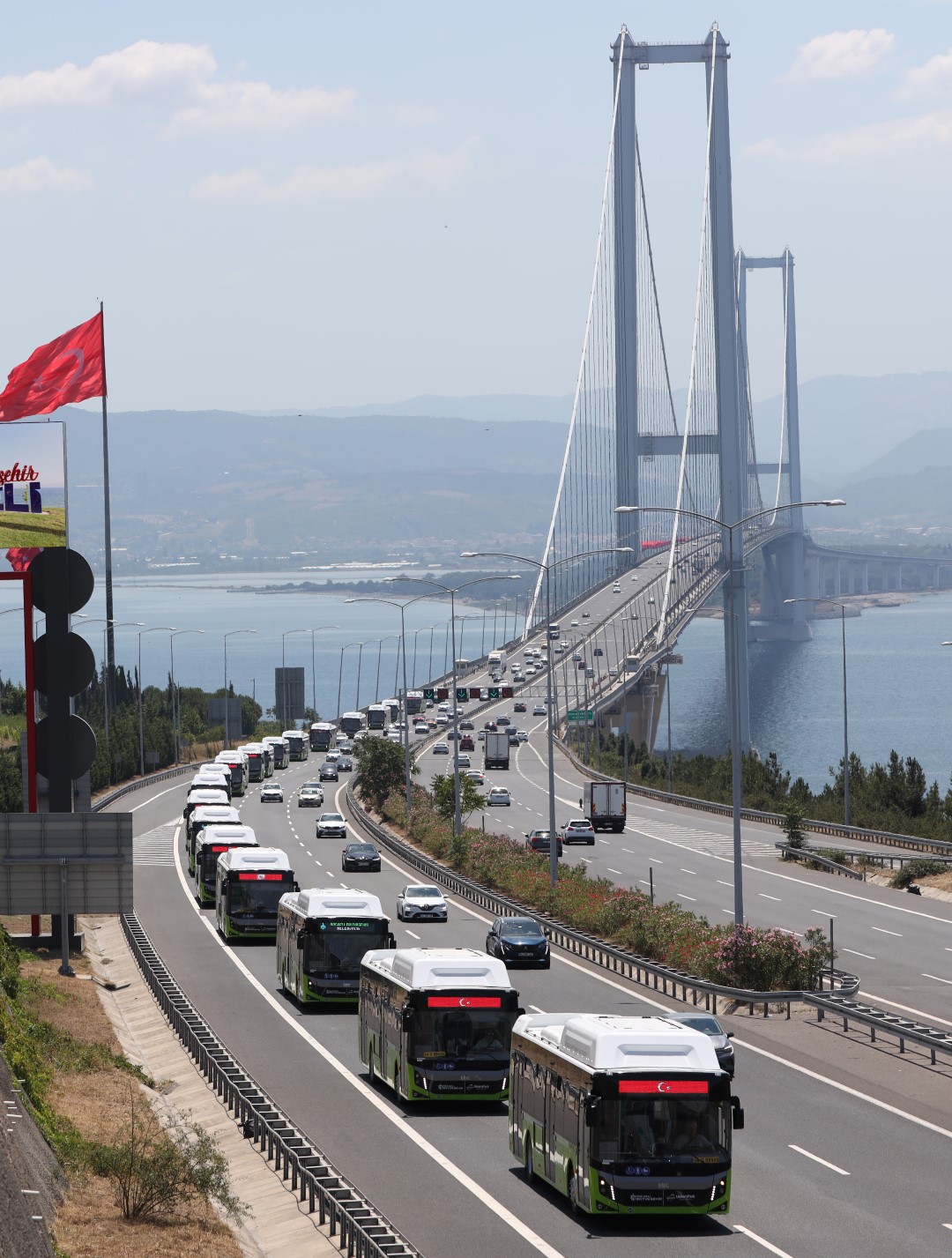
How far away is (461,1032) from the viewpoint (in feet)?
81.9

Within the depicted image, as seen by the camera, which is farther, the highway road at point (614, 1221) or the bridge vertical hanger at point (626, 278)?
the bridge vertical hanger at point (626, 278)

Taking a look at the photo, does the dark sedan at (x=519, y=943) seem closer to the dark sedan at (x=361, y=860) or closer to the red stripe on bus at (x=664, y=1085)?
the dark sedan at (x=361, y=860)

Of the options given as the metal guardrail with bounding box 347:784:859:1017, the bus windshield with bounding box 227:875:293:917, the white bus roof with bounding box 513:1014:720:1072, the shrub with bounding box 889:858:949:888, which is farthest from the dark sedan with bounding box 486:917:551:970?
the white bus roof with bounding box 513:1014:720:1072

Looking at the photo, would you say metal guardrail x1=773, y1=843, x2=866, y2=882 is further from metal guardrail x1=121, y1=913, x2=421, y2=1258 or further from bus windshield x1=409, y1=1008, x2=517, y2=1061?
bus windshield x1=409, y1=1008, x2=517, y2=1061

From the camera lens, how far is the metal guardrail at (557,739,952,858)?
62.9m

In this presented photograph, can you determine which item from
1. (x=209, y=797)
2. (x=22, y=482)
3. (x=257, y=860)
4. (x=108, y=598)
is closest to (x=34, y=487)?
(x=22, y=482)

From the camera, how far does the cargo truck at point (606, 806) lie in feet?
248

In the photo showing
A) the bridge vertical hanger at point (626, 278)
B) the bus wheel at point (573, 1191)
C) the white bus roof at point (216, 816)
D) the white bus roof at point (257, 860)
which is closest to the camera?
the bus wheel at point (573, 1191)

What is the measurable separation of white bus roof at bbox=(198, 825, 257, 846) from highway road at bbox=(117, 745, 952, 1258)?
13.7 metres

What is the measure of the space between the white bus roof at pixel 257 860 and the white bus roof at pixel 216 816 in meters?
15.1

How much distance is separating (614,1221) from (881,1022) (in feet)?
41.2

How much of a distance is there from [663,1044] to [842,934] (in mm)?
27529

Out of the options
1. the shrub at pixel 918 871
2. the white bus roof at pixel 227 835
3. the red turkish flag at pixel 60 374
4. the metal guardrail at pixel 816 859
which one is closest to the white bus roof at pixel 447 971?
the red turkish flag at pixel 60 374

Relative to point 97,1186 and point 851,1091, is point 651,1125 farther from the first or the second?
point 851,1091
